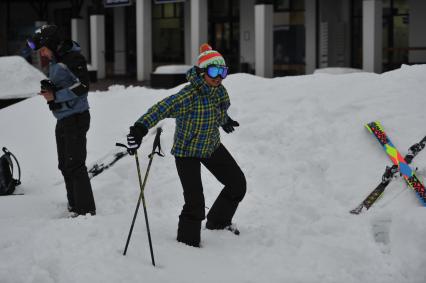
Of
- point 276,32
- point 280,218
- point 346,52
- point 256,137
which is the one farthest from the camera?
point 276,32

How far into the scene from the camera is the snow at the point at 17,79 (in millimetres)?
12188

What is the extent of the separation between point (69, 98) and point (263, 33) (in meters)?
13.4

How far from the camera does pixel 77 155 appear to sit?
5820mm

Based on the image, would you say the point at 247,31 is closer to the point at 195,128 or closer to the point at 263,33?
the point at 263,33

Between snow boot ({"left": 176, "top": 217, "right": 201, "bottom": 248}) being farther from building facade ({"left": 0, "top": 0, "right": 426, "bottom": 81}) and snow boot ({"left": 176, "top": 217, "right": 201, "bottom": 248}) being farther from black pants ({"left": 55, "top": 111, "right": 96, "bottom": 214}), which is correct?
building facade ({"left": 0, "top": 0, "right": 426, "bottom": 81})

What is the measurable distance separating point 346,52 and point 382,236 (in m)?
16.2

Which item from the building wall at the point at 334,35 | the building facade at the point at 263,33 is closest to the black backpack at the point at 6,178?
the building facade at the point at 263,33

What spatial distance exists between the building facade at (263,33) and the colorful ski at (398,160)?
376 inches

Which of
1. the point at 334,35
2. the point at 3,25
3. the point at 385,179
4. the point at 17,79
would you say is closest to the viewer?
the point at 385,179

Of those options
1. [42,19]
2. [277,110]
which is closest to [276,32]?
[42,19]

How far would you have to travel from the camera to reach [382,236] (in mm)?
5355

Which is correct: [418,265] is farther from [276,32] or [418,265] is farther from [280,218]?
[276,32]

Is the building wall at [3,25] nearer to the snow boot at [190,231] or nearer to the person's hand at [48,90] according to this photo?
the person's hand at [48,90]

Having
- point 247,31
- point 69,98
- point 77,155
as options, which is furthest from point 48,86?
point 247,31
